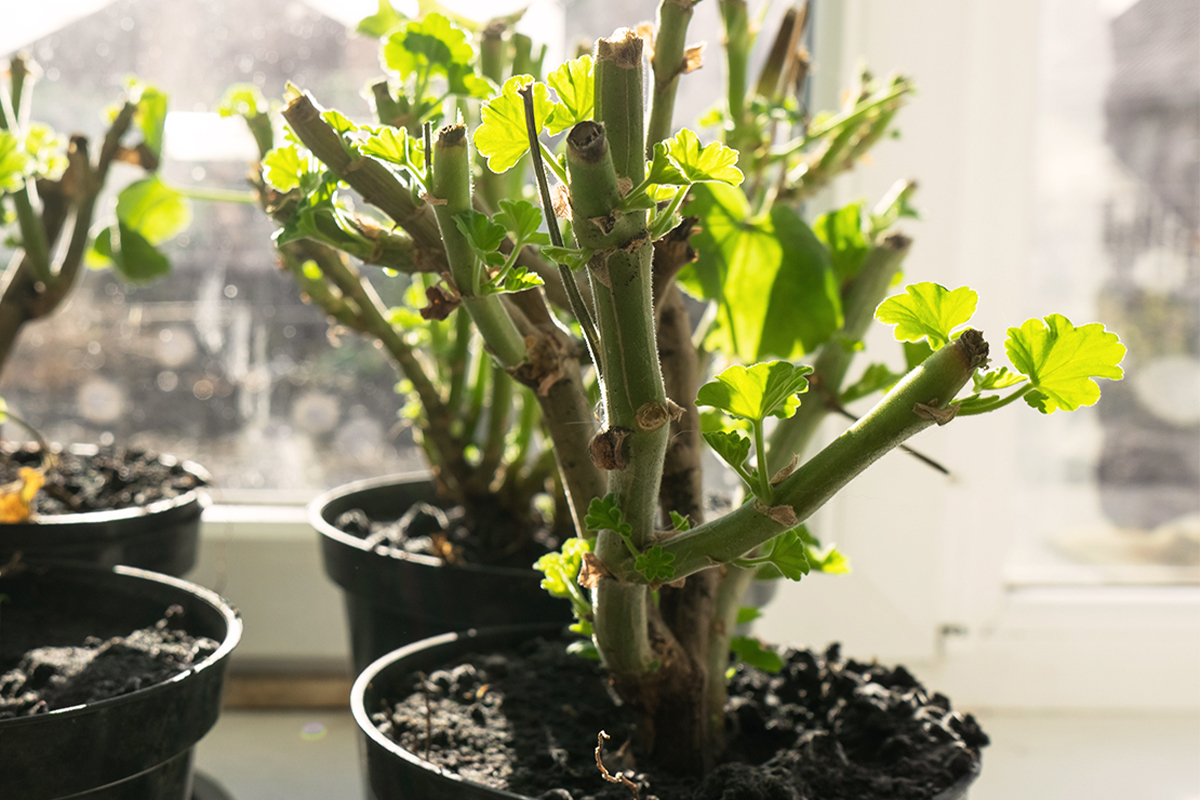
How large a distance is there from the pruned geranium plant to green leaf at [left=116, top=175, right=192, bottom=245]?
0.89 feet

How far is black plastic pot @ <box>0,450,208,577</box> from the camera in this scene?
0.66 meters

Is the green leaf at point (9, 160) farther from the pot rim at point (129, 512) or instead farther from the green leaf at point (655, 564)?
the green leaf at point (655, 564)

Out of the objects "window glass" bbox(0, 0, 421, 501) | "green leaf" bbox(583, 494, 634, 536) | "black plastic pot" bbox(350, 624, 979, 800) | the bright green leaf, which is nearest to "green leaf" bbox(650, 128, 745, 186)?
the bright green leaf

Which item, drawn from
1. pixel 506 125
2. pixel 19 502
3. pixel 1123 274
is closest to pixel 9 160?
pixel 19 502

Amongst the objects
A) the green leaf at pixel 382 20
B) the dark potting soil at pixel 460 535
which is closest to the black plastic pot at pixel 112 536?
the dark potting soil at pixel 460 535

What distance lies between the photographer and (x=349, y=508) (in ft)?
2.66

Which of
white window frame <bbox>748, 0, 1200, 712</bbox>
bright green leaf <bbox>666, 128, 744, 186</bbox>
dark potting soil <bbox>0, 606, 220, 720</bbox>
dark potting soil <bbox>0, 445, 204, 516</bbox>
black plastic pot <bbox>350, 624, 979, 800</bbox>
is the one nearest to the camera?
bright green leaf <bbox>666, 128, 744, 186</bbox>

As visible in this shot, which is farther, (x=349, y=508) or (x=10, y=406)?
(x=10, y=406)

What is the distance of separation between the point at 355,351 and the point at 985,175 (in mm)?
587

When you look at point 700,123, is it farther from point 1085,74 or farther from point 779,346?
point 1085,74

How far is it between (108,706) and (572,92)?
34 cm

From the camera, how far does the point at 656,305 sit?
18.5 inches

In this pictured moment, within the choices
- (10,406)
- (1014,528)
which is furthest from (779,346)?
(10,406)

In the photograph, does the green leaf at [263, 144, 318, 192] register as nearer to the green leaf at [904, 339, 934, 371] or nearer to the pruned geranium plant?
the pruned geranium plant
